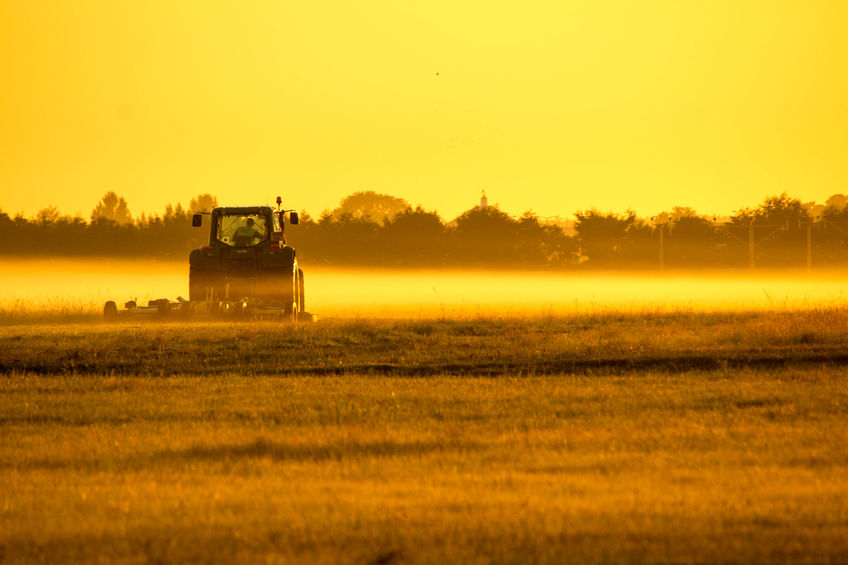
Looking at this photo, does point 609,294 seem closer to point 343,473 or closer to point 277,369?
point 277,369

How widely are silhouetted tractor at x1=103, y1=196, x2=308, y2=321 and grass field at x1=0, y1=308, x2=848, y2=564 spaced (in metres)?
6.86

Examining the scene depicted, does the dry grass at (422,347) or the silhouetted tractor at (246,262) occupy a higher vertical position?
the silhouetted tractor at (246,262)

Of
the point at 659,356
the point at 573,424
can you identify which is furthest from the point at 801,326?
the point at 573,424

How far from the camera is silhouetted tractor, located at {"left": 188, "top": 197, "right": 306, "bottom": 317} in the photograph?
30.5 metres

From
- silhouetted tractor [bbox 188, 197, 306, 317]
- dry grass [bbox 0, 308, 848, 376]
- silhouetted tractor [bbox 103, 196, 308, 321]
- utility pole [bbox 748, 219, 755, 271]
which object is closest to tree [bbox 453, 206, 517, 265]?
utility pole [bbox 748, 219, 755, 271]

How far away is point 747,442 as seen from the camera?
41.0 ft

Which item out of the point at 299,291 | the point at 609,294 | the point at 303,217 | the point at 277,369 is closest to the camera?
the point at 277,369

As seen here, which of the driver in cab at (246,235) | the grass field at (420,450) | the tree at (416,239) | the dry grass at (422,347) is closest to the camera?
the grass field at (420,450)

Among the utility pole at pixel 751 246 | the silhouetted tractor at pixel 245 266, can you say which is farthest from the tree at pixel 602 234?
the silhouetted tractor at pixel 245 266

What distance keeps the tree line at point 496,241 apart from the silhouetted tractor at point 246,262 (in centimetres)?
4113

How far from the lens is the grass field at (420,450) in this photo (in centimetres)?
838

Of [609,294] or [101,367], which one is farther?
[609,294]

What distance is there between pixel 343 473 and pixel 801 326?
53.6ft

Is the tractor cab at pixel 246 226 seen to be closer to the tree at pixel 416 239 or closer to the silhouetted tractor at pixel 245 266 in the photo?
the silhouetted tractor at pixel 245 266
